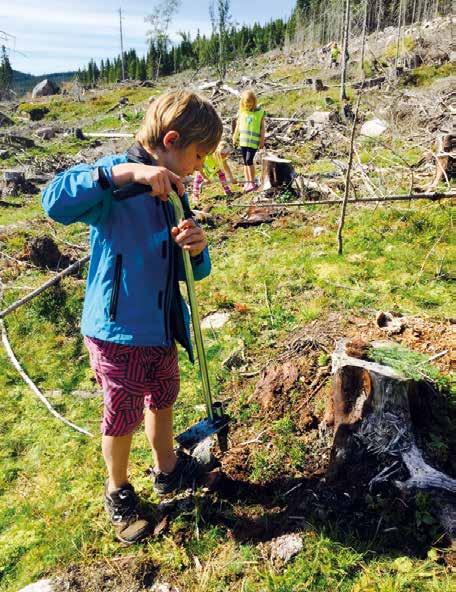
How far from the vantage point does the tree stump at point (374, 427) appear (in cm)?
265

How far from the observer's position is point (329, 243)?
628 cm

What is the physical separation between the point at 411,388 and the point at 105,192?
2061 mm

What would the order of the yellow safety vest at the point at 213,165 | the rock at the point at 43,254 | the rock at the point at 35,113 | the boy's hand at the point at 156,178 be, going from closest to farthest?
the boy's hand at the point at 156,178, the rock at the point at 43,254, the yellow safety vest at the point at 213,165, the rock at the point at 35,113

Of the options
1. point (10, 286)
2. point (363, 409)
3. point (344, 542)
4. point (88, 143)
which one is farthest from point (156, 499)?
point (88, 143)

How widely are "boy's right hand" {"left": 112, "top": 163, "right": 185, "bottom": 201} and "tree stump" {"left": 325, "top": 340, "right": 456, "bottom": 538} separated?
1505 millimetres

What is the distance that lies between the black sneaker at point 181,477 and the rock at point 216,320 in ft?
6.70

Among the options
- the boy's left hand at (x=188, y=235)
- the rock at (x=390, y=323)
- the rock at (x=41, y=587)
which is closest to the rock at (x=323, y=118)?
the rock at (x=390, y=323)

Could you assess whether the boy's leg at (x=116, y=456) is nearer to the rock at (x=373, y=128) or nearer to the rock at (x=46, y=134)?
the rock at (x=373, y=128)

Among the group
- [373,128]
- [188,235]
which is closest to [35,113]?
[373,128]

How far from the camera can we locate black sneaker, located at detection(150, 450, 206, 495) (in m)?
2.90

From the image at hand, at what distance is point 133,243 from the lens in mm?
2295

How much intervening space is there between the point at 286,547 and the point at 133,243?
178 centimetres

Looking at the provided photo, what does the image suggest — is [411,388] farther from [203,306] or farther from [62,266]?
[62,266]

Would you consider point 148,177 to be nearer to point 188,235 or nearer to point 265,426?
point 188,235
